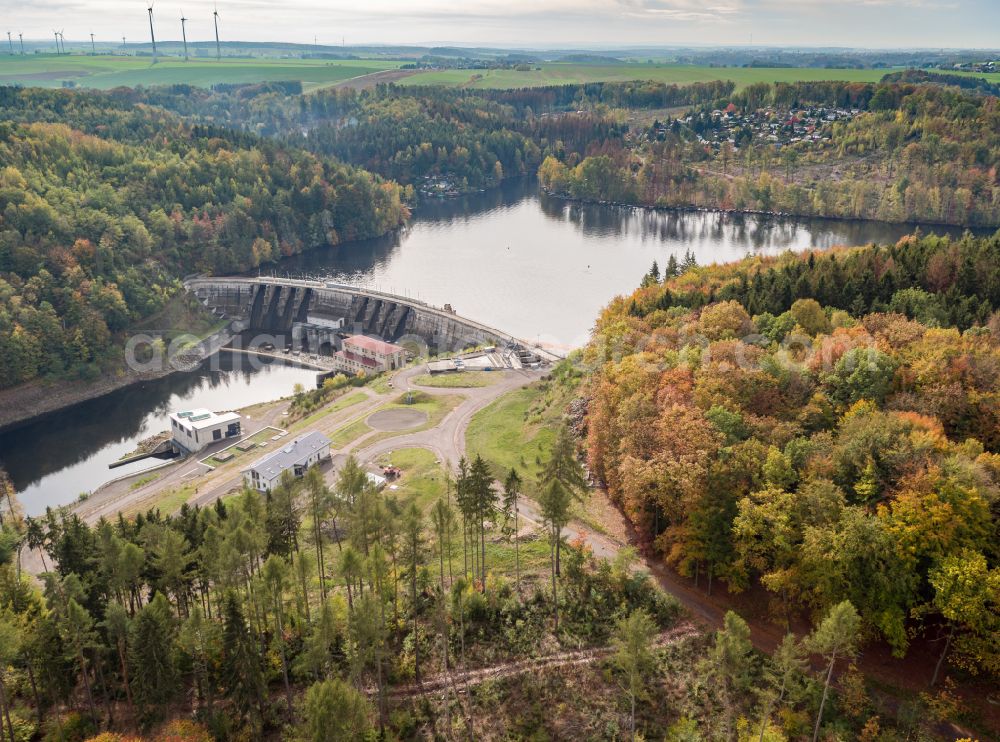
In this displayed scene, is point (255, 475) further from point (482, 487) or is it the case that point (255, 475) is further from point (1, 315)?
point (1, 315)

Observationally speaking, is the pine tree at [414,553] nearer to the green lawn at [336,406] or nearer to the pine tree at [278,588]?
the pine tree at [278,588]

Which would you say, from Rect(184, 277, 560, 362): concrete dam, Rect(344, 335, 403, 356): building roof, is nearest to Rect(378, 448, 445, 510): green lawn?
Rect(344, 335, 403, 356): building roof

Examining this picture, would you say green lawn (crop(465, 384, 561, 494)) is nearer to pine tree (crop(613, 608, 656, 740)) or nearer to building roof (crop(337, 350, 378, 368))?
pine tree (crop(613, 608, 656, 740))

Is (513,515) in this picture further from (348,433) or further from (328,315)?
(328,315)

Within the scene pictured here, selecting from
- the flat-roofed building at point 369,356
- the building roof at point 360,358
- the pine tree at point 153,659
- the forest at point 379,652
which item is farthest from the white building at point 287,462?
the building roof at point 360,358

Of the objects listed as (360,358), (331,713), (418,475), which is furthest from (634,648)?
(360,358)

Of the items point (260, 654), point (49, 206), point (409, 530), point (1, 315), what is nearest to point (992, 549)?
point (409, 530)
